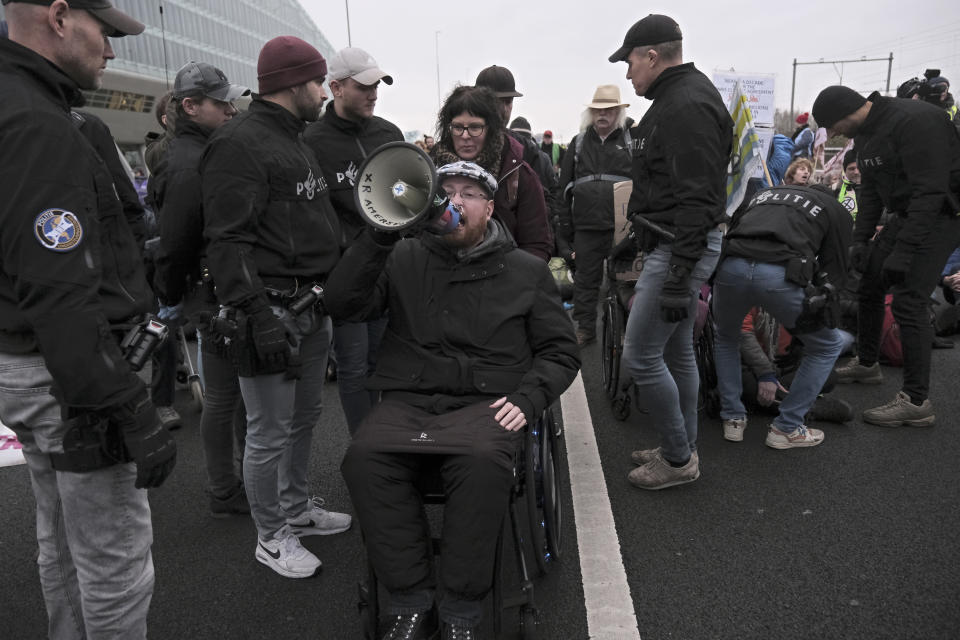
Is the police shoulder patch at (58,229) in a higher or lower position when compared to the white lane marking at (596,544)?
higher

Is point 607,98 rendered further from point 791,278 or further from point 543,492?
point 543,492

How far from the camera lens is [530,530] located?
2463 millimetres

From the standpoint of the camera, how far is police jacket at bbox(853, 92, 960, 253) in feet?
12.5

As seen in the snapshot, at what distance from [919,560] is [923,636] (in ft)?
1.75

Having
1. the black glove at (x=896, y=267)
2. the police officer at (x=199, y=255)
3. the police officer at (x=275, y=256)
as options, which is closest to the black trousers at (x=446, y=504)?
the police officer at (x=275, y=256)

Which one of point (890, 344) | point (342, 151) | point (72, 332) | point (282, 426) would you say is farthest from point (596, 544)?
point (890, 344)

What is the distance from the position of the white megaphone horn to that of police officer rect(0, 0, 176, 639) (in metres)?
0.73

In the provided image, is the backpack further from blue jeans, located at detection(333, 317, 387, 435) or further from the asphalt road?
blue jeans, located at detection(333, 317, 387, 435)

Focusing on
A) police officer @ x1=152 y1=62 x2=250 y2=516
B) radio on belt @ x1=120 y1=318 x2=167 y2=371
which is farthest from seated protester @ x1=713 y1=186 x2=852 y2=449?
radio on belt @ x1=120 y1=318 x2=167 y2=371

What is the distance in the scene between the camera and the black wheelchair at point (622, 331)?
411 cm

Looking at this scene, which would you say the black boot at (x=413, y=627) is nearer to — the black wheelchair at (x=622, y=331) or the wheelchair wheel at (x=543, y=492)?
the wheelchair wheel at (x=543, y=492)

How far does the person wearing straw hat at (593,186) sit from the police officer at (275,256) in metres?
3.46

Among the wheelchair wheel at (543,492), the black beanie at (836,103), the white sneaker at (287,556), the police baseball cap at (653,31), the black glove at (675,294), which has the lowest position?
the white sneaker at (287,556)

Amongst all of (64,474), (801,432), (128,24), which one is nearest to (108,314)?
(64,474)
